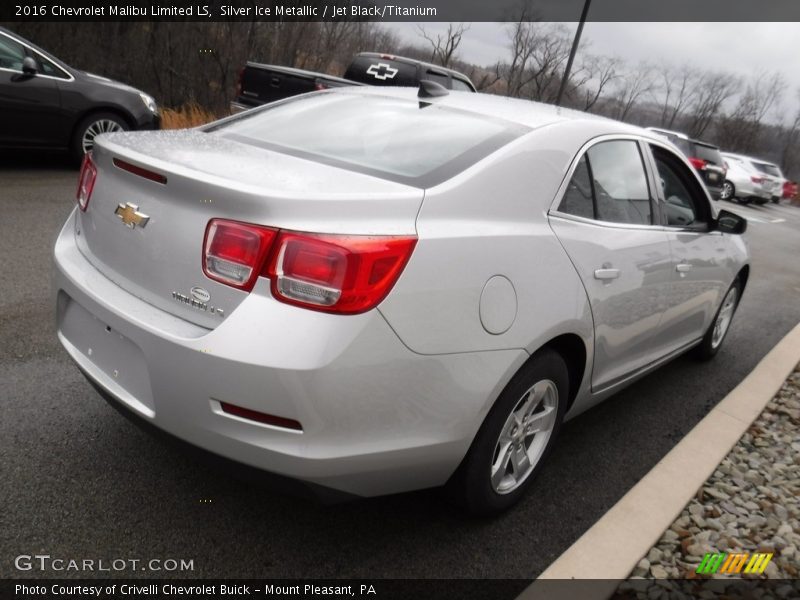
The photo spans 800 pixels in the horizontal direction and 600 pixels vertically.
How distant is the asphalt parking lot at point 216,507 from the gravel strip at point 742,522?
0.32m

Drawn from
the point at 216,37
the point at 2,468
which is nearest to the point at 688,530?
the point at 2,468

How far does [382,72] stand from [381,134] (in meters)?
9.91

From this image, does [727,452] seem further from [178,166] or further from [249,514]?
[178,166]

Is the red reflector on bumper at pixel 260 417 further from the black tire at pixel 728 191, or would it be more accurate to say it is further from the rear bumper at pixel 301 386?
the black tire at pixel 728 191

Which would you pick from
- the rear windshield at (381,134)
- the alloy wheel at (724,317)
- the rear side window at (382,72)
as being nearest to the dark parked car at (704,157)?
the rear side window at (382,72)

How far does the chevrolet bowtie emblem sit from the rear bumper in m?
0.23

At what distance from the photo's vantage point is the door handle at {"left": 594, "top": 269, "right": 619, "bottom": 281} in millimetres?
2785

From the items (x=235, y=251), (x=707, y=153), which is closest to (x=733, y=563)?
(x=235, y=251)

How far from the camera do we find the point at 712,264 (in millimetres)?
4113

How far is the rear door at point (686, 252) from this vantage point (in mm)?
3602

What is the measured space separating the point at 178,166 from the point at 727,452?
10.0 ft

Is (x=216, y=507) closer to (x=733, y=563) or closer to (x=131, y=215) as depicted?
(x=131, y=215)

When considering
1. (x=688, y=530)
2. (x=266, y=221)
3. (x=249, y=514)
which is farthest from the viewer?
(x=688, y=530)

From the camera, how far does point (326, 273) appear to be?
6.30ft
